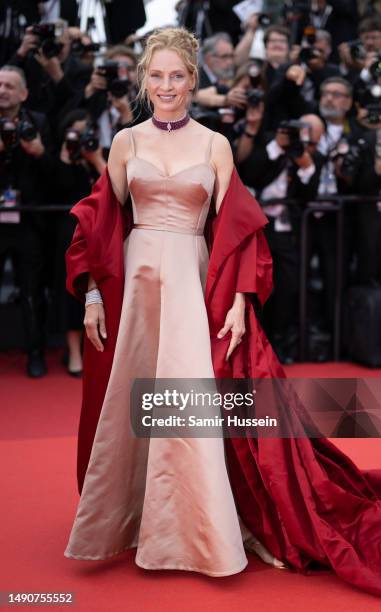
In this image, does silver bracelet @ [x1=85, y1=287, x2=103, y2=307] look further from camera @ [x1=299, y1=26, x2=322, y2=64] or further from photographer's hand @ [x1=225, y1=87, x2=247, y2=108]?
camera @ [x1=299, y1=26, x2=322, y2=64]

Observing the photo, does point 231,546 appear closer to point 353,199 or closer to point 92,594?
point 92,594

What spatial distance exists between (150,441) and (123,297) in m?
Result: 0.45

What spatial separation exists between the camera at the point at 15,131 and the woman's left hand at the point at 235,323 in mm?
2733

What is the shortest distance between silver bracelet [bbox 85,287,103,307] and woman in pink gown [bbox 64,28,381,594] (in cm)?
1

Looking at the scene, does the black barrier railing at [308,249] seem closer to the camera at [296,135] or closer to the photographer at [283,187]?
the photographer at [283,187]

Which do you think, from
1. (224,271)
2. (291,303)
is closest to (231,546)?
(224,271)

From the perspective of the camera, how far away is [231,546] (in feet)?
8.63

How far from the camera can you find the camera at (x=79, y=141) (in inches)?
203

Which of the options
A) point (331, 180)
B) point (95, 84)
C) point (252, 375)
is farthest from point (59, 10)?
point (252, 375)

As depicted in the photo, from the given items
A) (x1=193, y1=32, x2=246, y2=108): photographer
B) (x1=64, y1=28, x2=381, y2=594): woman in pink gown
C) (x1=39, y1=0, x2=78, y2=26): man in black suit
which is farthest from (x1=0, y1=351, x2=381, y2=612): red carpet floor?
(x1=39, y1=0, x2=78, y2=26): man in black suit

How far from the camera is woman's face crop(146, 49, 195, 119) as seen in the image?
2.77 meters

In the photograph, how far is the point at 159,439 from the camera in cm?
276

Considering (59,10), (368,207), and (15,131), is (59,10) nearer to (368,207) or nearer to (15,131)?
(15,131)

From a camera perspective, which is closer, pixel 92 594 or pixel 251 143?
pixel 92 594
